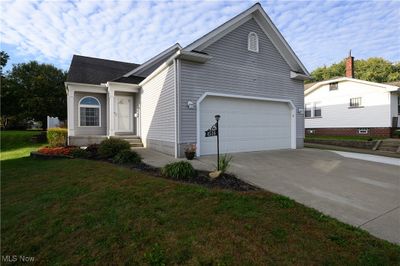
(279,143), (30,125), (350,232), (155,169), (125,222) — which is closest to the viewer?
(350,232)

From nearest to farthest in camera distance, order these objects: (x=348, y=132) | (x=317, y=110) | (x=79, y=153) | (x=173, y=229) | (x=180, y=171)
Answer: (x=173, y=229) < (x=180, y=171) < (x=79, y=153) < (x=348, y=132) < (x=317, y=110)

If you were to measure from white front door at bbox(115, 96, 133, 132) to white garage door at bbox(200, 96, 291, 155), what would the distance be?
242 inches

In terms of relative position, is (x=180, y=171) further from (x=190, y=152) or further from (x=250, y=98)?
(x=250, y=98)

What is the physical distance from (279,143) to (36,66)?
87.0 ft

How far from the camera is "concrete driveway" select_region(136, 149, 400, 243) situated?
3.78 metres

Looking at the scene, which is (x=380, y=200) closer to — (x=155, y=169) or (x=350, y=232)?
(x=350, y=232)

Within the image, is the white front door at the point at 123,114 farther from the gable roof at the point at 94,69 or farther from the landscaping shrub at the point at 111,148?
the landscaping shrub at the point at 111,148

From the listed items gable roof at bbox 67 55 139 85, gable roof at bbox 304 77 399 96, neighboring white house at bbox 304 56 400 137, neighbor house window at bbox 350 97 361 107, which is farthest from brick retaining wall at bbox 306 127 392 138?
gable roof at bbox 67 55 139 85

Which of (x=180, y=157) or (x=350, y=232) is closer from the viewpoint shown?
(x=350, y=232)

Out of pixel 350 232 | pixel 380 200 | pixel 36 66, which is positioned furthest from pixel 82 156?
pixel 36 66

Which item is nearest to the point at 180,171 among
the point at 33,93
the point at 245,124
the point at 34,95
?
the point at 245,124

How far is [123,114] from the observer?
13266mm

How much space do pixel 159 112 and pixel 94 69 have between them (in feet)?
26.1

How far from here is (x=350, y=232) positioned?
10.5ft
